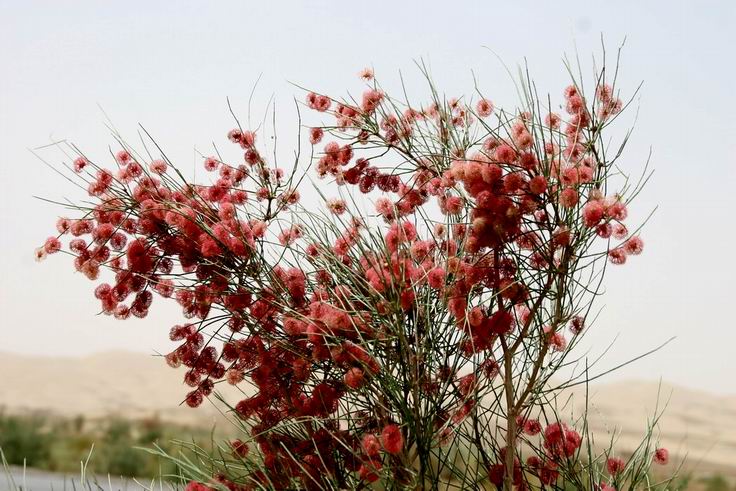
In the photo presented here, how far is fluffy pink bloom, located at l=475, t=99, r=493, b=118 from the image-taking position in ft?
6.88

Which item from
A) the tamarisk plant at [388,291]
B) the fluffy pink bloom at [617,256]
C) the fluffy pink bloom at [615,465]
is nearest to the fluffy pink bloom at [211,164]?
the tamarisk plant at [388,291]

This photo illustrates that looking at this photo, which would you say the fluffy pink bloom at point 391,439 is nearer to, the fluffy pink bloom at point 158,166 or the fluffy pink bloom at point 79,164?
the fluffy pink bloom at point 158,166

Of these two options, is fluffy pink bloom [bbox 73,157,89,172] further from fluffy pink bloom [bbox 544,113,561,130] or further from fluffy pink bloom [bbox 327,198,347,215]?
fluffy pink bloom [bbox 544,113,561,130]

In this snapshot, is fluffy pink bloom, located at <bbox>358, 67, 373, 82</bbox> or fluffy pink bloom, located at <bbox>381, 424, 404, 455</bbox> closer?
fluffy pink bloom, located at <bbox>381, 424, 404, 455</bbox>

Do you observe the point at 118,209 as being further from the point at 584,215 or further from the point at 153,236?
the point at 584,215

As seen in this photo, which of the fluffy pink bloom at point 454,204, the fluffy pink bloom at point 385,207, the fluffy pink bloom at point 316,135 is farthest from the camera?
the fluffy pink bloom at point 316,135

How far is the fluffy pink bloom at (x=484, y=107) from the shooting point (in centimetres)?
210

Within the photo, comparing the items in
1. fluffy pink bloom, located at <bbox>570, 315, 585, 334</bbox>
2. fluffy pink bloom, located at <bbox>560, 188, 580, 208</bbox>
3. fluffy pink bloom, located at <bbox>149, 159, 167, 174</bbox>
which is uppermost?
fluffy pink bloom, located at <bbox>149, 159, 167, 174</bbox>

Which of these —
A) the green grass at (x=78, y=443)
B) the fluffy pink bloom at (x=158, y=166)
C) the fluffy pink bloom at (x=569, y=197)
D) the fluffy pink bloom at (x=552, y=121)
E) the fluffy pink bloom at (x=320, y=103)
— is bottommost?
the green grass at (x=78, y=443)

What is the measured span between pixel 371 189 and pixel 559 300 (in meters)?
0.56

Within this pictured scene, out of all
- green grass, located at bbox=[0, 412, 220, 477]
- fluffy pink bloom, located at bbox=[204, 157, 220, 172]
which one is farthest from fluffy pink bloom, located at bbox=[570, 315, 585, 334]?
green grass, located at bbox=[0, 412, 220, 477]

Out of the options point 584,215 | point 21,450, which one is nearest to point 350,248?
point 584,215

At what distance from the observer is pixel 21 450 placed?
23.1 feet

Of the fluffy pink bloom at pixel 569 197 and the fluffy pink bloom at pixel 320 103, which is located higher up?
the fluffy pink bloom at pixel 320 103
